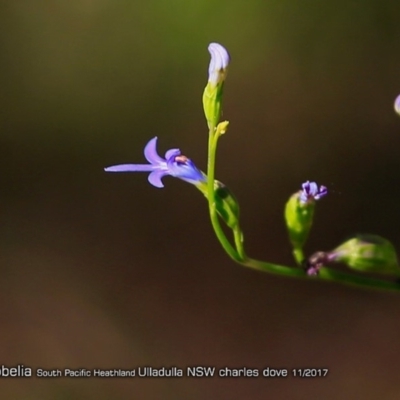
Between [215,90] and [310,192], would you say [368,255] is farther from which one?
[215,90]

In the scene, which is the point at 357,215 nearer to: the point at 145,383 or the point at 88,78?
the point at 145,383

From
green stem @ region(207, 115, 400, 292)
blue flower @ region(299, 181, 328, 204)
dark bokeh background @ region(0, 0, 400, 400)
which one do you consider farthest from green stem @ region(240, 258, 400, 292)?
dark bokeh background @ region(0, 0, 400, 400)

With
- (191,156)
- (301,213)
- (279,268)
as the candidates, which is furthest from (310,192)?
(191,156)

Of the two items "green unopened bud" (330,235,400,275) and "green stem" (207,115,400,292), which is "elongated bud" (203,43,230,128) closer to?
"green stem" (207,115,400,292)

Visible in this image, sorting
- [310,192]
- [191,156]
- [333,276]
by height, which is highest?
[191,156]

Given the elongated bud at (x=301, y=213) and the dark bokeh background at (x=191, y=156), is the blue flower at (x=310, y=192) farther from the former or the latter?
the dark bokeh background at (x=191, y=156)

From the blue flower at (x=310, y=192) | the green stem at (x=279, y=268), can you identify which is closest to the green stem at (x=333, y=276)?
the green stem at (x=279, y=268)
